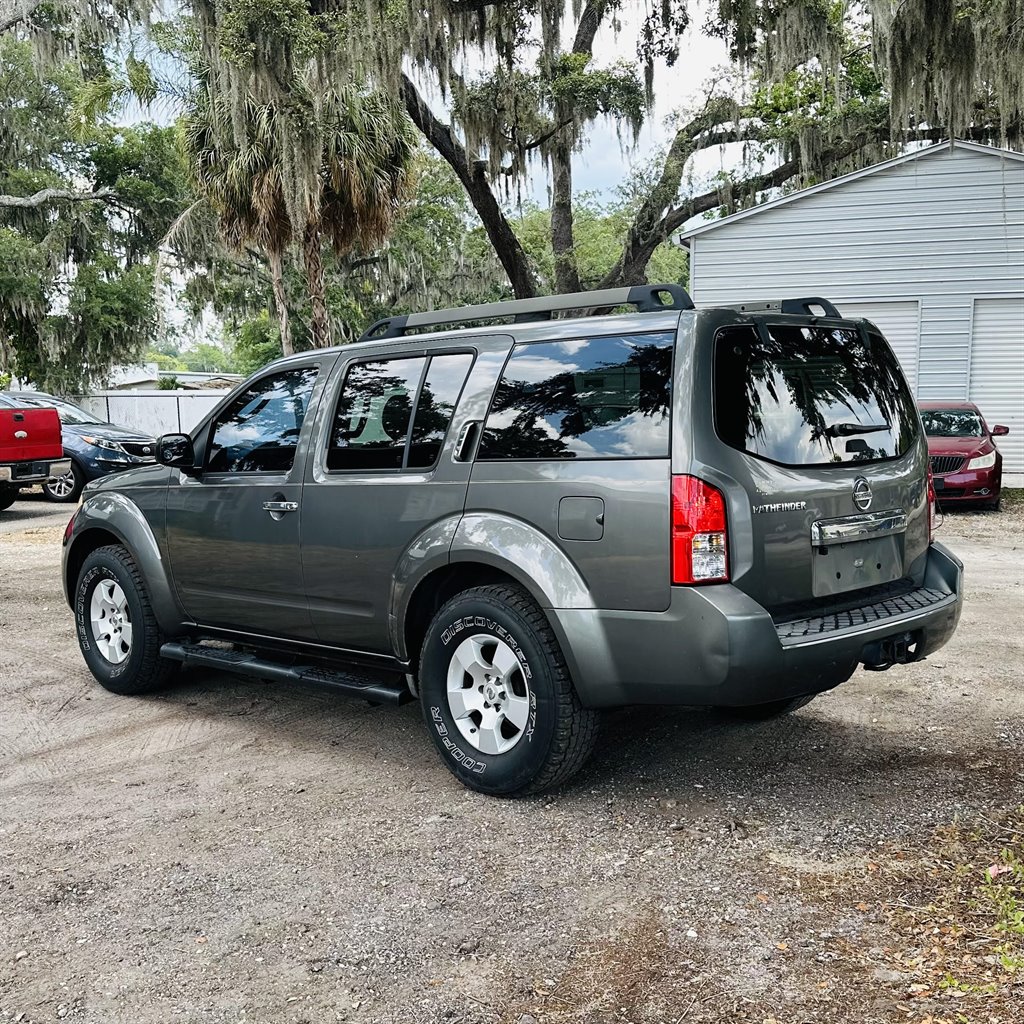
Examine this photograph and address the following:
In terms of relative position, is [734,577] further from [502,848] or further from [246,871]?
[246,871]

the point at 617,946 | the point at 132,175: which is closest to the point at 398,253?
the point at 132,175

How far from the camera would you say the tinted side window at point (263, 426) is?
525 centimetres

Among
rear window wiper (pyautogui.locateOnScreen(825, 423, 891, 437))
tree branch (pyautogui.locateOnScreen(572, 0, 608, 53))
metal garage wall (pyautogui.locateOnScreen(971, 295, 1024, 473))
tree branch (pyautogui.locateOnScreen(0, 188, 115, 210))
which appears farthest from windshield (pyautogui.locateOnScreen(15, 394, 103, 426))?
rear window wiper (pyautogui.locateOnScreen(825, 423, 891, 437))

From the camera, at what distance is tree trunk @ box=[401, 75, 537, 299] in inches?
726

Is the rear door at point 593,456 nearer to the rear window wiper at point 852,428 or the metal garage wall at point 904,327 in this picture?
the rear window wiper at point 852,428

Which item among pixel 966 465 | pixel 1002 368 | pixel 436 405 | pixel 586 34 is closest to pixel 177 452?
pixel 436 405

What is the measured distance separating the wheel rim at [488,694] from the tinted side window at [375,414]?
926 mm

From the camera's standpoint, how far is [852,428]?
14.4ft

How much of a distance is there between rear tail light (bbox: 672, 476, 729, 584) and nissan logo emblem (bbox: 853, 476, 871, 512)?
0.72 meters

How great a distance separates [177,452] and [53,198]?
2484cm

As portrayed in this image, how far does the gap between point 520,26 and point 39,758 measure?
50.4ft

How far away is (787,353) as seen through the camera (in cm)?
424

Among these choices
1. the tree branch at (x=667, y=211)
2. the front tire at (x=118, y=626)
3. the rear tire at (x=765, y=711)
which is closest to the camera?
the rear tire at (x=765, y=711)

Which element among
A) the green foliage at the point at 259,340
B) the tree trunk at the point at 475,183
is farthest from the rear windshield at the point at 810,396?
the green foliage at the point at 259,340
